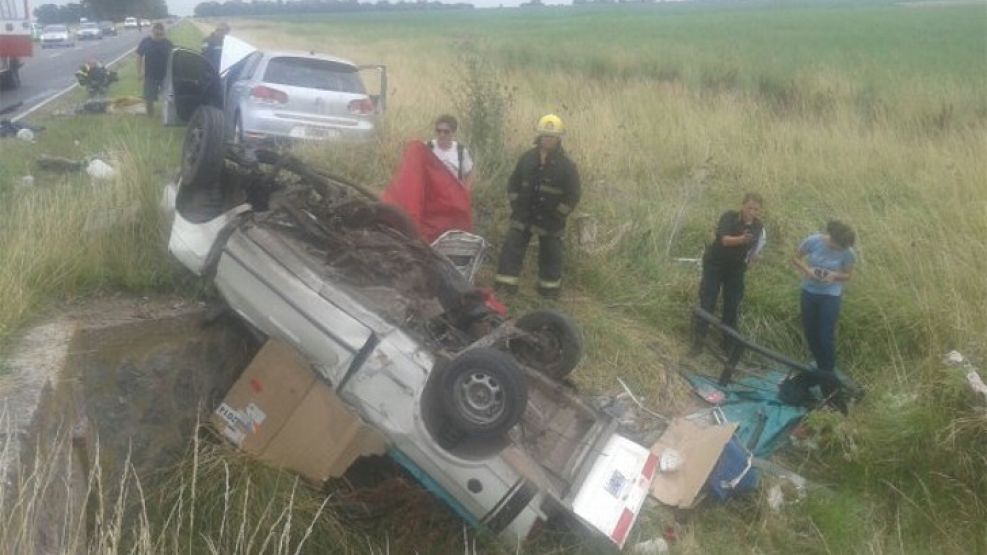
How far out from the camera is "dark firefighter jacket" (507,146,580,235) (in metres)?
6.80

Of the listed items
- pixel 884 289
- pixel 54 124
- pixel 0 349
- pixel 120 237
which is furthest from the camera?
pixel 54 124

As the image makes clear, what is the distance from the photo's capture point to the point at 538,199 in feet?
22.7

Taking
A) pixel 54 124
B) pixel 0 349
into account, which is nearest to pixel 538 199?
pixel 0 349

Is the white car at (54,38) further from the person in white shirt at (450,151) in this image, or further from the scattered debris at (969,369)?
the scattered debris at (969,369)

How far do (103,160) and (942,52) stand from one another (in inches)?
1005

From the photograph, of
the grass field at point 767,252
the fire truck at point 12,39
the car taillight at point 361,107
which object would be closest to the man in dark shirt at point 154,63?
the grass field at point 767,252

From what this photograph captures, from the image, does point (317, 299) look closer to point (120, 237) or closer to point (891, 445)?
point (120, 237)

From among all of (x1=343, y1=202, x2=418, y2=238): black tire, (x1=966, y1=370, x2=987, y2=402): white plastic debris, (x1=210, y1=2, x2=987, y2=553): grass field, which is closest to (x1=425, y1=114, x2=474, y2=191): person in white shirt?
(x1=210, y1=2, x2=987, y2=553): grass field

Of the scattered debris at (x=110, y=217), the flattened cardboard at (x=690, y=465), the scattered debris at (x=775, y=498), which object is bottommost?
the scattered debris at (x=775, y=498)

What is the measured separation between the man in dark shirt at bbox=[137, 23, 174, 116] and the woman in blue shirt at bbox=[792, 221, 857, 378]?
9042 mm

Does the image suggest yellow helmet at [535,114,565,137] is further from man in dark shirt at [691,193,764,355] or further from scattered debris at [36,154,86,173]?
scattered debris at [36,154,86,173]

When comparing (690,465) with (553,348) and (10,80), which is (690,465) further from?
(10,80)

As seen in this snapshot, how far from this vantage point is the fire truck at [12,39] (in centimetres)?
1823

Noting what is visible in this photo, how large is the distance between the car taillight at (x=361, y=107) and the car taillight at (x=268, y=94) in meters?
0.72
